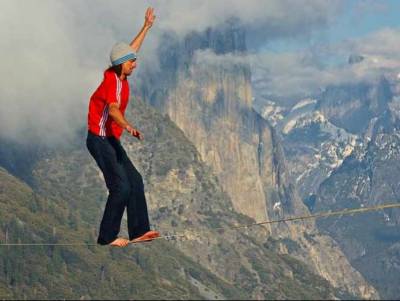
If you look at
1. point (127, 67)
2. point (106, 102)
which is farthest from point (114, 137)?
point (127, 67)

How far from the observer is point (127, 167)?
86.4 ft

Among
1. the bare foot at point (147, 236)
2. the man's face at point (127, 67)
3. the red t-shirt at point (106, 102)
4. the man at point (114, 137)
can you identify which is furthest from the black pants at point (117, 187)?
the man's face at point (127, 67)

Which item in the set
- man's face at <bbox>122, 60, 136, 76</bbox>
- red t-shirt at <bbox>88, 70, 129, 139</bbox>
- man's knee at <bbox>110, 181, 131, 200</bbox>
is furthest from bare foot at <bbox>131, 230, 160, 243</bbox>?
man's face at <bbox>122, 60, 136, 76</bbox>

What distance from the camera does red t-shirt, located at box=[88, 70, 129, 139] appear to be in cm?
2575

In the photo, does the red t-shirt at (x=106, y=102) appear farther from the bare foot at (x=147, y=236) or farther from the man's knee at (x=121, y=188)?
the bare foot at (x=147, y=236)

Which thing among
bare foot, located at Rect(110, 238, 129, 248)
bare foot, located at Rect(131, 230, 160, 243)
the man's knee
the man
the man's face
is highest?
the man's face

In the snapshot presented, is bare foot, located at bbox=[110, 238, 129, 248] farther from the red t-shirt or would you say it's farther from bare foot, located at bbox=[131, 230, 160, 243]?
the red t-shirt

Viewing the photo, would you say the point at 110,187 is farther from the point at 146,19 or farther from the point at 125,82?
the point at 146,19

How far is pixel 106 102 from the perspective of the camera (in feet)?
84.8

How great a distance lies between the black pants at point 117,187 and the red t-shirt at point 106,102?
23cm

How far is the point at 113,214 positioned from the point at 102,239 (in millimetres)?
656

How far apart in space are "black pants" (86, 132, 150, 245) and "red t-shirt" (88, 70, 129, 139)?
0.23 meters

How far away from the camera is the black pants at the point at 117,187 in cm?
2614

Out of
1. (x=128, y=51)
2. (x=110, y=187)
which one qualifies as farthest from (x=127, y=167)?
(x=128, y=51)
